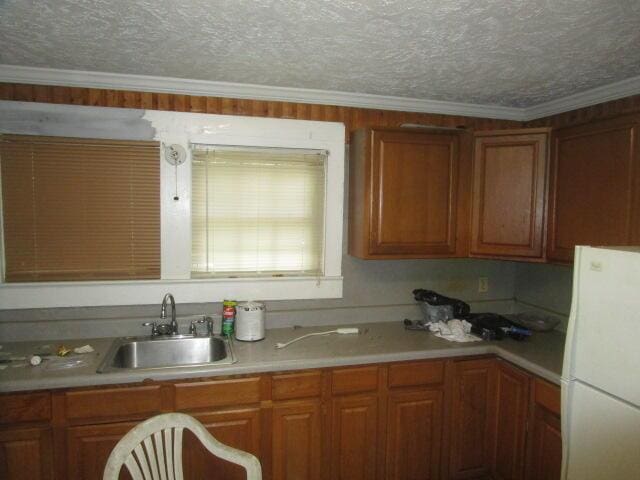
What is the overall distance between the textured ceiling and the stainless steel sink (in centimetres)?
142

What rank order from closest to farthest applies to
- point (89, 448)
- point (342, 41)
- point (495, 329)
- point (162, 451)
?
point (162, 451)
point (342, 41)
point (89, 448)
point (495, 329)

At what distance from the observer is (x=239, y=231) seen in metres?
2.49

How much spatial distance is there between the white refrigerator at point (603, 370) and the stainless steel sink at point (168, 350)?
160cm

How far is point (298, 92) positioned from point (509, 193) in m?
1.36

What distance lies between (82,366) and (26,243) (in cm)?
77

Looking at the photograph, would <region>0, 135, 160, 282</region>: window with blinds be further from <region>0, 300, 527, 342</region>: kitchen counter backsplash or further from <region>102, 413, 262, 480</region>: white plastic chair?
<region>102, 413, 262, 480</region>: white plastic chair

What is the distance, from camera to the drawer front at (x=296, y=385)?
2.06 m

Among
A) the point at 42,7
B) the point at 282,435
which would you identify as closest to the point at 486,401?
the point at 282,435

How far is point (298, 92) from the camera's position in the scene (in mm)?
2426

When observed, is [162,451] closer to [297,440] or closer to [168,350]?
[297,440]

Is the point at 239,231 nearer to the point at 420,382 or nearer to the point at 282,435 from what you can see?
the point at 282,435

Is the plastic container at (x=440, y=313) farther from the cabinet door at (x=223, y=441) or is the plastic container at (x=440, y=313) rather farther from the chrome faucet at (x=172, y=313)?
the chrome faucet at (x=172, y=313)

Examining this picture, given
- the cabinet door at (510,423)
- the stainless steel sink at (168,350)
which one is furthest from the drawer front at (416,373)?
the stainless steel sink at (168,350)

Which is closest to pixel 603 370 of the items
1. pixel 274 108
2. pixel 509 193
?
pixel 509 193
